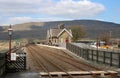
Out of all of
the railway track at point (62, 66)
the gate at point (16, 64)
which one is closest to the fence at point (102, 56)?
the railway track at point (62, 66)

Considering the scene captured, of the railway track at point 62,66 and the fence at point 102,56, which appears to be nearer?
the railway track at point 62,66

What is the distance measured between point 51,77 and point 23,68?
528 cm

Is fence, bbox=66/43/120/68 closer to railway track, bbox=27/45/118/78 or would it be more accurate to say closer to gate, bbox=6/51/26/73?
railway track, bbox=27/45/118/78

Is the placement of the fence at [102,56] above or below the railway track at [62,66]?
above

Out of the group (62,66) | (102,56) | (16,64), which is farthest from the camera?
(102,56)

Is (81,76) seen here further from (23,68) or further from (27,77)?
(23,68)

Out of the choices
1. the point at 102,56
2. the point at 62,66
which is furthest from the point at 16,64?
the point at 102,56

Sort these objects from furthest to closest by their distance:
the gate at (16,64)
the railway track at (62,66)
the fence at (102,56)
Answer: the fence at (102,56), the railway track at (62,66), the gate at (16,64)

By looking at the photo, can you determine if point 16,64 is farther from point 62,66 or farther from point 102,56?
point 102,56

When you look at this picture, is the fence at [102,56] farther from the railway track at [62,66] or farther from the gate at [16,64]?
the gate at [16,64]

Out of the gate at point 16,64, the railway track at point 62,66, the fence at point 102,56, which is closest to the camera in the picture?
the gate at point 16,64

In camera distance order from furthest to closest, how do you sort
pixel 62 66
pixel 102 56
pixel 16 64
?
pixel 102 56 < pixel 62 66 < pixel 16 64

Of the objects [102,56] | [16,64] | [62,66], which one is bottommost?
[62,66]

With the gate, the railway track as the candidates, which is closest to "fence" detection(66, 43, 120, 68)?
the railway track
